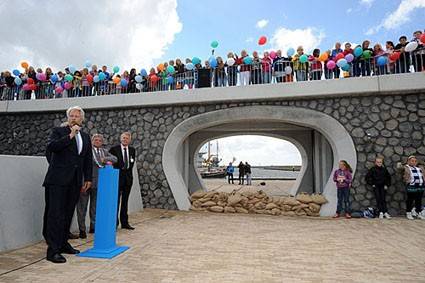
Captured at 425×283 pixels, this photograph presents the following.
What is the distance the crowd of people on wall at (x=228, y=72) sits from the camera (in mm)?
6980

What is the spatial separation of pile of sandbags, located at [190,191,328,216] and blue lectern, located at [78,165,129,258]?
13.6ft

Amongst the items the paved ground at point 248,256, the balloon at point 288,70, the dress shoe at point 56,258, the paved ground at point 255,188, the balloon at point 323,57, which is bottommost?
the paved ground at point 255,188

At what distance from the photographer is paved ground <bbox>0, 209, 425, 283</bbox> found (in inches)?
110

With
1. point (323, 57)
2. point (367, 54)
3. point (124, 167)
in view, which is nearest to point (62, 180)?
point (124, 167)

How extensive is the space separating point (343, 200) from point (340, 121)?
1.90 meters

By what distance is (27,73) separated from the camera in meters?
9.88

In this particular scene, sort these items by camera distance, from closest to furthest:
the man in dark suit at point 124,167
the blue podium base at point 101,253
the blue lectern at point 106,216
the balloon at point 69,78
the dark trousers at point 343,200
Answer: the blue podium base at point 101,253 < the blue lectern at point 106,216 < the man in dark suit at point 124,167 < the dark trousers at point 343,200 < the balloon at point 69,78

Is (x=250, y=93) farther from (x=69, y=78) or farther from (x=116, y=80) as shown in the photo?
(x=69, y=78)

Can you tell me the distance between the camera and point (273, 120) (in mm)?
7781

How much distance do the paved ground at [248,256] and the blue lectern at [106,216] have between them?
9.4 inches

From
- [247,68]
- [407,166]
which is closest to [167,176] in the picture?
[247,68]

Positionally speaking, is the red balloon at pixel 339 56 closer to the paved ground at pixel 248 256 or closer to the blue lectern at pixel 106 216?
the paved ground at pixel 248 256

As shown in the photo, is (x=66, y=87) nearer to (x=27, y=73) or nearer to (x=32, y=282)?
(x=27, y=73)

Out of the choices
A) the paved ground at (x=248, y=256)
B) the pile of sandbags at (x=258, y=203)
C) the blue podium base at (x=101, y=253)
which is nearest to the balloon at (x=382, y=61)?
the pile of sandbags at (x=258, y=203)
